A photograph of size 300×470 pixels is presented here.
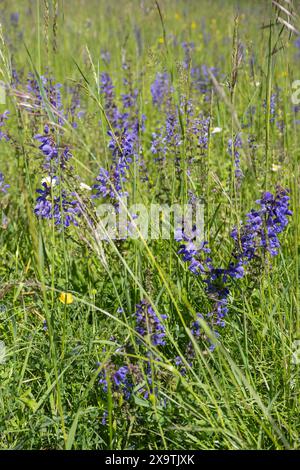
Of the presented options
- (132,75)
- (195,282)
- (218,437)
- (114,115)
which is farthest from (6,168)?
(218,437)

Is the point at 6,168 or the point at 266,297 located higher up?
the point at 6,168

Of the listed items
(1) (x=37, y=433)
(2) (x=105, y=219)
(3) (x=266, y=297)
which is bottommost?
(1) (x=37, y=433)

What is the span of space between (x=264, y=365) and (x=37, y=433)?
0.74 metres

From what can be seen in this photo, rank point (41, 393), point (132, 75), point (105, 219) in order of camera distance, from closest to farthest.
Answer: point (41, 393), point (105, 219), point (132, 75)

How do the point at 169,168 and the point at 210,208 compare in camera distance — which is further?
the point at 169,168

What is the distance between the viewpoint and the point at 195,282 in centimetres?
207

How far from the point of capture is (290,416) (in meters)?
1.52

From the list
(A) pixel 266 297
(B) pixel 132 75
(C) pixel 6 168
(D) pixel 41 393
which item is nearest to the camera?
→ (D) pixel 41 393

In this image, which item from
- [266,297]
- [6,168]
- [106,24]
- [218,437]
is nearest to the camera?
[218,437]

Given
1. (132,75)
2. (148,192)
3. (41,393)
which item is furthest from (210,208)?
(132,75)

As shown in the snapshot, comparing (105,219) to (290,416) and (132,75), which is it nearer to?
(290,416)

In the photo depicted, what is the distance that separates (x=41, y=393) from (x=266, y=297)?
0.86 m

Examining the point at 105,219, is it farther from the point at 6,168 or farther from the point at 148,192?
the point at 6,168

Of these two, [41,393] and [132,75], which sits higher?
[132,75]
